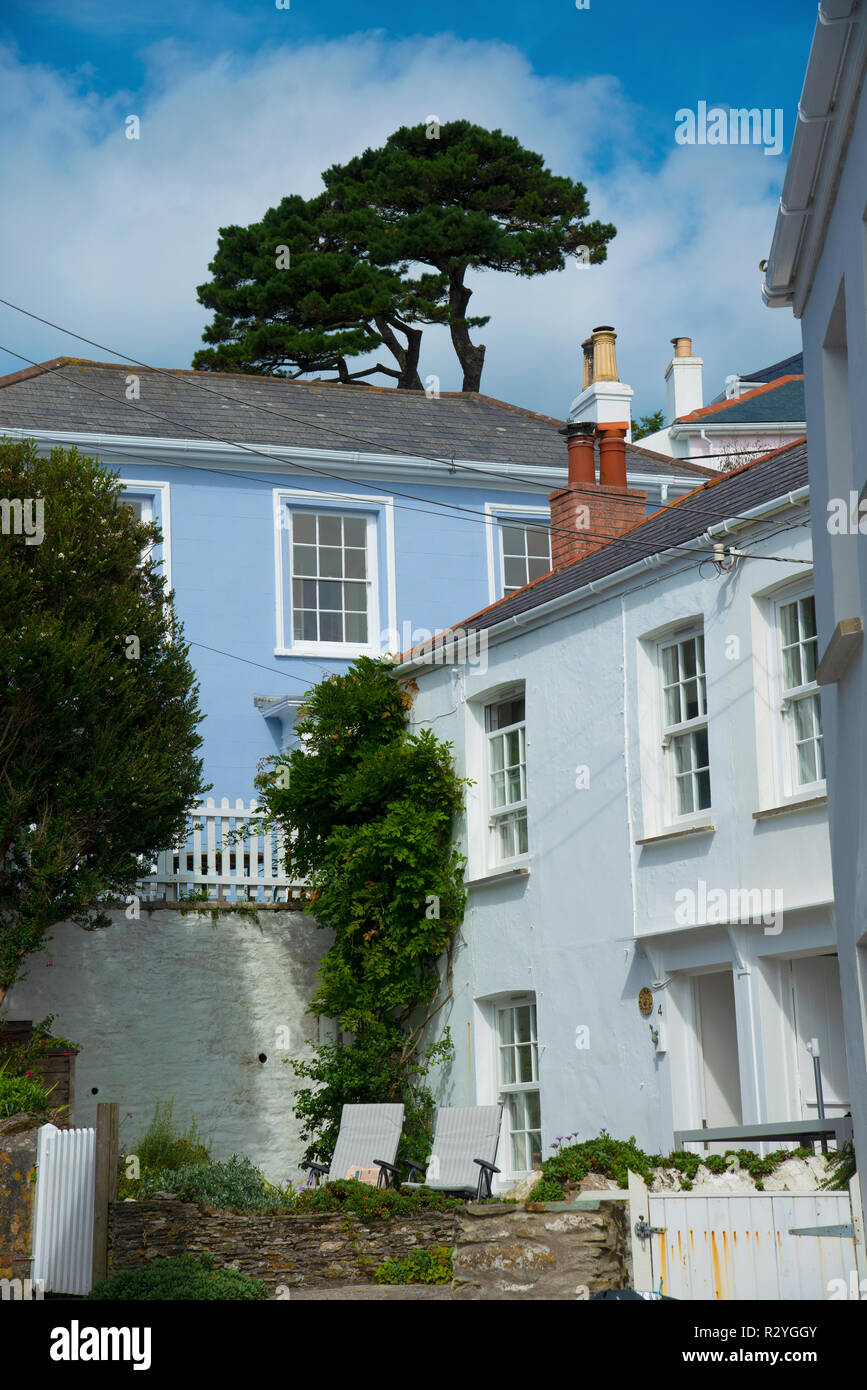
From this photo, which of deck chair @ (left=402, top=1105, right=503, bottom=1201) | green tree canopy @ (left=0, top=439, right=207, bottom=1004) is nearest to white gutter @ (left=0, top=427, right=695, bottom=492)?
green tree canopy @ (left=0, top=439, right=207, bottom=1004)

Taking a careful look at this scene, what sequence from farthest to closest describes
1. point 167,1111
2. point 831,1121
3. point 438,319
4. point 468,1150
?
point 438,319 → point 167,1111 → point 468,1150 → point 831,1121

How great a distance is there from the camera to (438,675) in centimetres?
1767

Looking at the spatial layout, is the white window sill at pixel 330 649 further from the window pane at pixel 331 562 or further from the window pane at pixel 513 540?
the window pane at pixel 513 540

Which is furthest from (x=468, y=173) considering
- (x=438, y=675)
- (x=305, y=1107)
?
(x=305, y=1107)

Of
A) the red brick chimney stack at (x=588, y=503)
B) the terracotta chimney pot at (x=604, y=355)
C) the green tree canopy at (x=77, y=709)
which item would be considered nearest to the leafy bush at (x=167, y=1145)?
the green tree canopy at (x=77, y=709)

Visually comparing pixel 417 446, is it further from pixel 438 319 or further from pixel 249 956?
pixel 438 319

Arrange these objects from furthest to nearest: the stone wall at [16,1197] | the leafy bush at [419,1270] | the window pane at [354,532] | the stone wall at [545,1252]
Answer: the window pane at [354,532], the stone wall at [16,1197], the leafy bush at [419,1270], the stone wall at [545,1252]

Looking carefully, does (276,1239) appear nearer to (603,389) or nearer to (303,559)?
(303,559)

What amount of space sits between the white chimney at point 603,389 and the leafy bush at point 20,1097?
12437 millimetres

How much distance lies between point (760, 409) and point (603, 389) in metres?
11.1

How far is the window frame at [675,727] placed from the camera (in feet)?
46.6

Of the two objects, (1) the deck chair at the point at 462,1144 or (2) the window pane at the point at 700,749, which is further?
(1) the deck chair at the point at 462,1144

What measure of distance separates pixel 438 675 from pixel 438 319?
2072 cm

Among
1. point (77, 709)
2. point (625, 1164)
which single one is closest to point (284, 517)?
point (77, 709)
